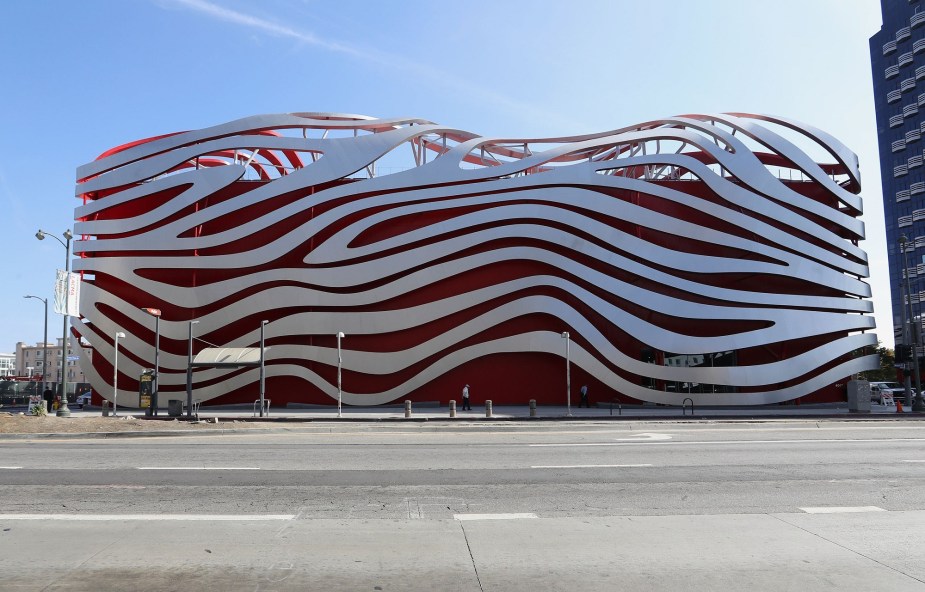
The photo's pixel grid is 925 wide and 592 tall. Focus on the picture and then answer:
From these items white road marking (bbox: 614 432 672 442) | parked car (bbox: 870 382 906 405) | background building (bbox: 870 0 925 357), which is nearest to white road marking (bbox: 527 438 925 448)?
white road marking (bbox: 614 432 672 442)

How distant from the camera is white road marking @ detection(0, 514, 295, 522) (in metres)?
7.31

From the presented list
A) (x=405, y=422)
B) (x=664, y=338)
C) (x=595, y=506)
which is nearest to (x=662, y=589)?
(x=595, y=506)

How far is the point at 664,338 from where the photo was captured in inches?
1404

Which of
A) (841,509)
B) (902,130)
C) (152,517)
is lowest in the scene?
(841,509)

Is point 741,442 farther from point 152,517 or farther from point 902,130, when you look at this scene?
point 902,130

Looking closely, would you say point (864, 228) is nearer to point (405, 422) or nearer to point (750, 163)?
point (750, 163)

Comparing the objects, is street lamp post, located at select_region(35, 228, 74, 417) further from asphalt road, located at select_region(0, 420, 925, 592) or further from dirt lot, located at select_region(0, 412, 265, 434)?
asphalt road, located at select_region(0, 420, 925, 592)

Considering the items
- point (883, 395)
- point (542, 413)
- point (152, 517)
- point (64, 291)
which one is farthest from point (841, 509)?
point (883, 395)

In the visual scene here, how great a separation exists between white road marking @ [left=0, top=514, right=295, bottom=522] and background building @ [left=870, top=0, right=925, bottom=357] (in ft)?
293

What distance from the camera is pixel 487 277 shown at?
3794 cm

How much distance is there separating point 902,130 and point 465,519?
98700 mm

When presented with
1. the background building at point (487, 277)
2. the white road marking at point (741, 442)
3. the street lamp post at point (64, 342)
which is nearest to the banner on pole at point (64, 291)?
the street lamp post at point (64, 342)

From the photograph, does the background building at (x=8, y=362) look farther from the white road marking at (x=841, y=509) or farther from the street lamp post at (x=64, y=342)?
the white road marking at (x=841, y=509)

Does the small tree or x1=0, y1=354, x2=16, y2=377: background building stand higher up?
x1=0, y1=354, x2=16, y2=377: background building
